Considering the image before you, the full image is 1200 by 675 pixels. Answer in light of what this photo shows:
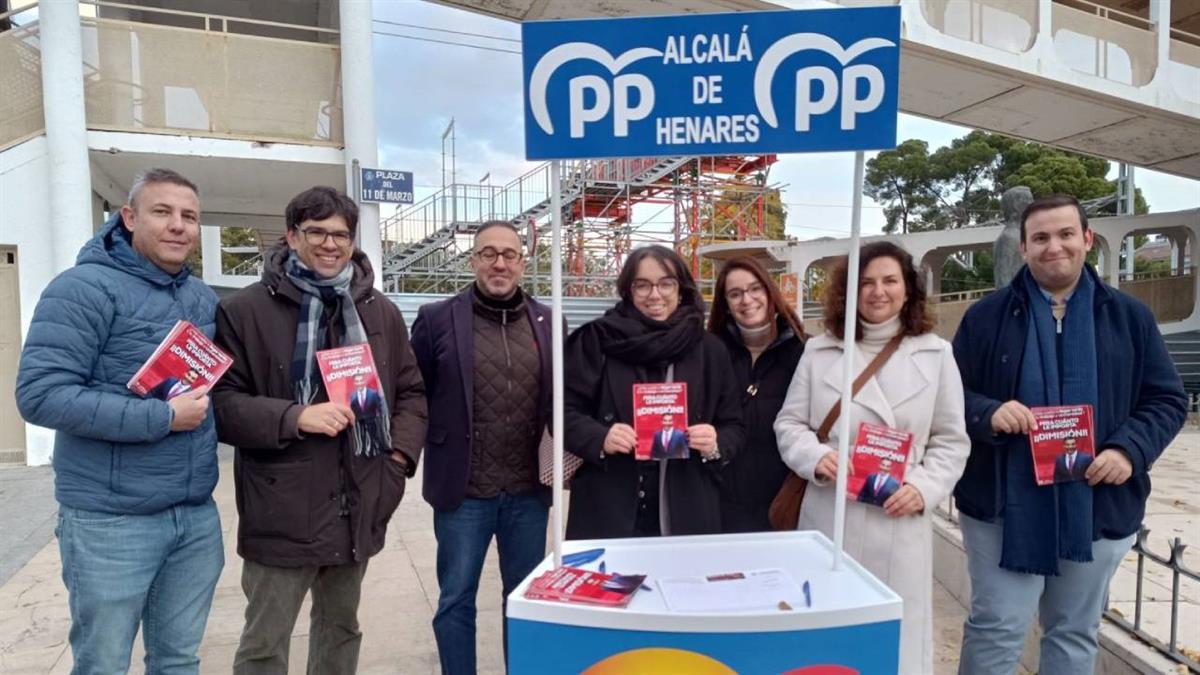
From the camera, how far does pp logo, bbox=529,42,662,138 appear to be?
1885 millimetres

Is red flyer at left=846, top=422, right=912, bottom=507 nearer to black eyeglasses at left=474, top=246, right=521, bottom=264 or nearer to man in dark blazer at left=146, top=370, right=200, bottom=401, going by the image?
black eyeglasses at left=474, top=246, right=521, bottom=264

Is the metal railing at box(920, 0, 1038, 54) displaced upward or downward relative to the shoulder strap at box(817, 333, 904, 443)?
upward

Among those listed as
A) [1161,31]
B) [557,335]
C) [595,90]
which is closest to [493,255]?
→ [557,335]

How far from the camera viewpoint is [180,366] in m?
2.13

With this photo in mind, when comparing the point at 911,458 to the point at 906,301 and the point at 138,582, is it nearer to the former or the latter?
the point at 906,301

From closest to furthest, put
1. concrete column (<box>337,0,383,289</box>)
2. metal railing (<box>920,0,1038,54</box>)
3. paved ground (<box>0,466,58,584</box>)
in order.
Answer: paved ground (<box>0,466,58,584</box>), concrete column (<box>337,0,383,289</box>), metal railing (<box>920,0,1038,54</box>)

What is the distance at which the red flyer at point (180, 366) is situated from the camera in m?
2.10

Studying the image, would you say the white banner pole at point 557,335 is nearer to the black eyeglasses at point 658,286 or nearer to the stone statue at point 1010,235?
the black eyeglasses at point 658,286

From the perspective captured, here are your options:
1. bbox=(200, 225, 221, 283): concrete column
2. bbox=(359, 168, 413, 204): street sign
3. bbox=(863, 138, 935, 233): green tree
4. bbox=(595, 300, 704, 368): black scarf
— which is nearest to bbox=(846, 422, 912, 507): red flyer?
bbox=(595, 300, 704, 368): black scarf

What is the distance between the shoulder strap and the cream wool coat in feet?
0.05

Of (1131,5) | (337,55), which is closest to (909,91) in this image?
(1131,5)

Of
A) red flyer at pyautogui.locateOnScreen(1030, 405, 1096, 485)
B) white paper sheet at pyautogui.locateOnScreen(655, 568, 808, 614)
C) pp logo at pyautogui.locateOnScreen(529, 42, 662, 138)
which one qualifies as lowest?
white paper sheet at pyautogui.locateOnScreen(655, 568, 808, 614)

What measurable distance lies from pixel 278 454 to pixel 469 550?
2.71ft

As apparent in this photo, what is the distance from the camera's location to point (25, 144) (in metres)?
7.52
